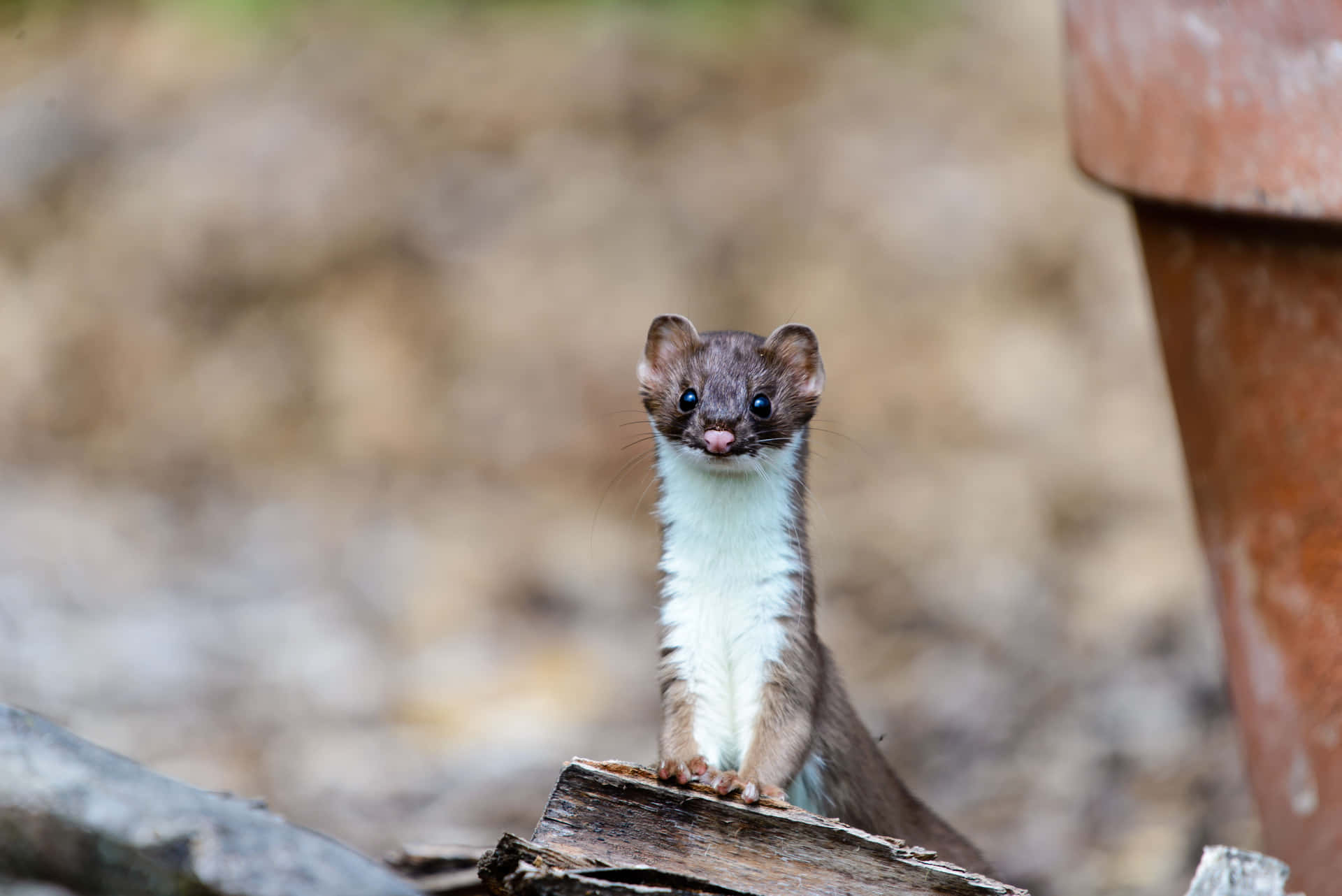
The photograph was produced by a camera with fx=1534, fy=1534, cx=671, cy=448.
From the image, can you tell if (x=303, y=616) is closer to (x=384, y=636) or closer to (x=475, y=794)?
(x=384, y=636)

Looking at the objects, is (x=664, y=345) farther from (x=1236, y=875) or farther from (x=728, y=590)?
(x=1236, y=875)

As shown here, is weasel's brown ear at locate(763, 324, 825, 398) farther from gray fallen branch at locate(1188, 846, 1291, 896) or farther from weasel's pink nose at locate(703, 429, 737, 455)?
gray fallen branch at locate(1188, 846, 1291, 896)

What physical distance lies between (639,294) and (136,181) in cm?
271

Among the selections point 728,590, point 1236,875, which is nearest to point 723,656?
point 728,590

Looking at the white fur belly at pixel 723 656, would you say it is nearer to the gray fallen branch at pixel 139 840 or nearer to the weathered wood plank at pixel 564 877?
the weathered wood plank at pixel 564 877

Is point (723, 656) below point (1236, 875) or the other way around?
the other way around

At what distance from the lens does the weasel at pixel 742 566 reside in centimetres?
305

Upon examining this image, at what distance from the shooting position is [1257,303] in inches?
132

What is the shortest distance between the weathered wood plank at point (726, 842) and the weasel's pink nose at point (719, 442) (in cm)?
63

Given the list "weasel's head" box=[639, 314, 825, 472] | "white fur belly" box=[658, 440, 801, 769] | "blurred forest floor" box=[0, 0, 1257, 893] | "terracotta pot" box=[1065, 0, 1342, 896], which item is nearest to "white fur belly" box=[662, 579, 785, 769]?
"white fur belly" box=[658, 440, 801, 769]

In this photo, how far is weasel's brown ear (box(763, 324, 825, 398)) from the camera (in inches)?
124

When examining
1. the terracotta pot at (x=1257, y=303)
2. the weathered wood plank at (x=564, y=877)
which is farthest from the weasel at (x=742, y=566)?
the terracotta pot at (x=1257, y=303)

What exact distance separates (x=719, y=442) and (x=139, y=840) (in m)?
1.27

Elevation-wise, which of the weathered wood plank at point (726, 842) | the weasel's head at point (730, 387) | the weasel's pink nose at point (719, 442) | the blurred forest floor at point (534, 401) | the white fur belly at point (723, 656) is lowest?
the weathered wood plank at point (726, 842)
